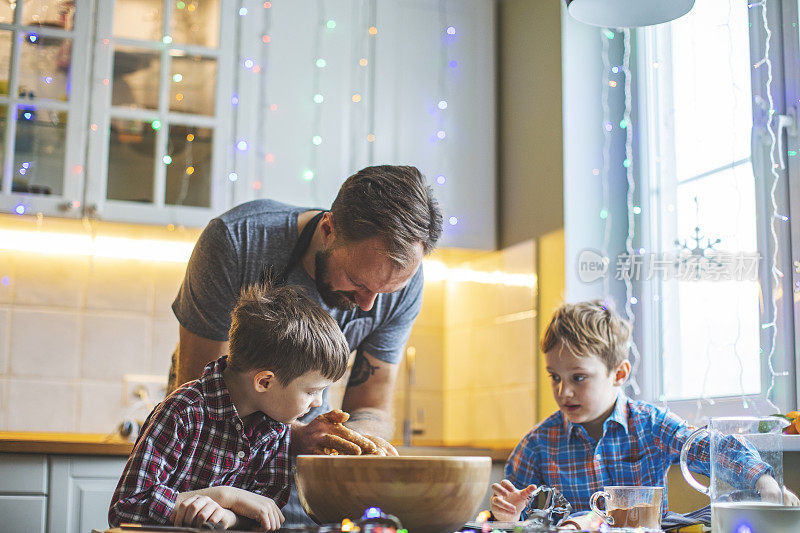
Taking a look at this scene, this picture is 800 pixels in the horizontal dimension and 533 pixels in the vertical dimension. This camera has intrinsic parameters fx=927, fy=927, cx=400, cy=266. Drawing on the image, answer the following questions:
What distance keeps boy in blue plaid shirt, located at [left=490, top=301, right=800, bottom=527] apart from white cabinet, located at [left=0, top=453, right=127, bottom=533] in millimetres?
1031

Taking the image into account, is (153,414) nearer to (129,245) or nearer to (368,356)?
(368,356)

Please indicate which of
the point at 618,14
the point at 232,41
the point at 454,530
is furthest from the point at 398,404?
the point at 454,530

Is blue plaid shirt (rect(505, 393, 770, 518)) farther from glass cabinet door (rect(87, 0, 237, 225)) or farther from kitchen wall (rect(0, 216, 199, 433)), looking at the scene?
kitchen wall (rect(0, 216, 199, 433))

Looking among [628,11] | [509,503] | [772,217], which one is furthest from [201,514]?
[772,217]

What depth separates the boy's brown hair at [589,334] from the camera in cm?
181

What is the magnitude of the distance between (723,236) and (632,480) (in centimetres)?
78

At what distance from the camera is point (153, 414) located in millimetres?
1184

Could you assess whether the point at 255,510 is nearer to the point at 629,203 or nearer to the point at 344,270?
the point at 344,270

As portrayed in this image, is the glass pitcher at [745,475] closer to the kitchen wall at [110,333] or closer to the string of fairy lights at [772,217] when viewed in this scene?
the string of fairy lights at [772,217]

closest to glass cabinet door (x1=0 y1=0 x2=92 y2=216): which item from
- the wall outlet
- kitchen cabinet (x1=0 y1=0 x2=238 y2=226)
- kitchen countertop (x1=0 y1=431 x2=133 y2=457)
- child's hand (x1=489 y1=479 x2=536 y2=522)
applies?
kitchen cabinet (x1=0 y1=0 x2=238 y2=226)

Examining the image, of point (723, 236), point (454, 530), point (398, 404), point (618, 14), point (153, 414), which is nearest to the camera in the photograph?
point (454, 530)

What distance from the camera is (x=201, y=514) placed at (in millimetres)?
1005

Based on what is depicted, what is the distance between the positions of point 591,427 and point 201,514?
40.7 inches

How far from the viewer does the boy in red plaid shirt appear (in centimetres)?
114
